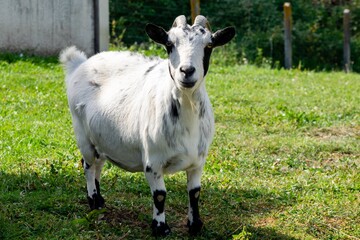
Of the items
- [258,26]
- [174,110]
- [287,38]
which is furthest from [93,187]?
[258,26]

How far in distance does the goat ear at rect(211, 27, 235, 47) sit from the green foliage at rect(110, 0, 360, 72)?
465 inches

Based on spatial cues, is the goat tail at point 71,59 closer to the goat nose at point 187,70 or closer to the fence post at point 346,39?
the goat nose at point 187,70

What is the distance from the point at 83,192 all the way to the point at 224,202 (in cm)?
127

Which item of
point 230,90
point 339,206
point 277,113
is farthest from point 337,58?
point 339,206

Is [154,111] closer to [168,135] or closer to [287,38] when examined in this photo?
[168,135]

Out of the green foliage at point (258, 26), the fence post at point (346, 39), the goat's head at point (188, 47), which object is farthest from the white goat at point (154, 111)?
the fence post at point (346, 39)

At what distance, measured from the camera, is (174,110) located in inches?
247

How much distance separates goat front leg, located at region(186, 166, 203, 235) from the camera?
6555 mm

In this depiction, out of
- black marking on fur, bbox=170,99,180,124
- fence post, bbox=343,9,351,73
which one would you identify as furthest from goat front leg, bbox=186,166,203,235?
fence post, bbox=343,9,351,73

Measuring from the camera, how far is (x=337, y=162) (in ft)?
29.9

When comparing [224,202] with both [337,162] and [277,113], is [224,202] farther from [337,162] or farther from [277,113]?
[277,113]

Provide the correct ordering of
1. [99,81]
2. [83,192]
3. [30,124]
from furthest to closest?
[30,124] → [83,192] → [99,81]

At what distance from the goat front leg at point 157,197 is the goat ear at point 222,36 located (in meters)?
1.03

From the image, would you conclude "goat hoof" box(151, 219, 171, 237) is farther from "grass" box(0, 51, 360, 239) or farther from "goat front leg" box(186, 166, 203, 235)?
"goat front leg" box(186, 166, 203, 235)
